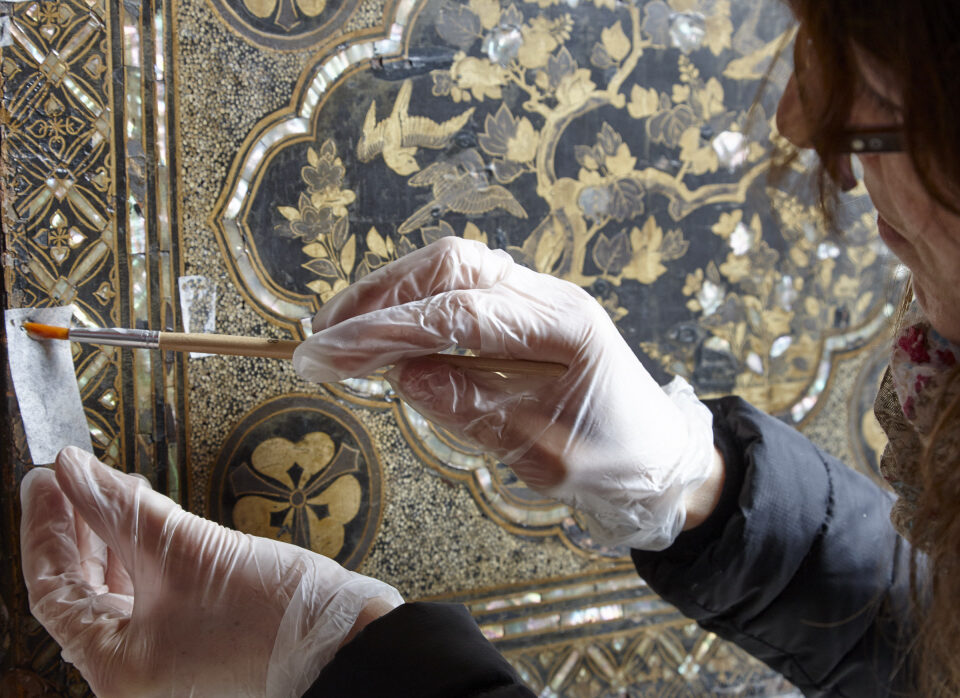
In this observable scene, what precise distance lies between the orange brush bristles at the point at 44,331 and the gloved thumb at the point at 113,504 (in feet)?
0.43

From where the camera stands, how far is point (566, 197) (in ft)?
3.57

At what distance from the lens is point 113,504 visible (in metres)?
0.84

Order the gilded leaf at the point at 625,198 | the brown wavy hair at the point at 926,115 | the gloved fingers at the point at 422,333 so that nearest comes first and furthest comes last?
the brown wavy hair at the point at 926,115 < the gloved fingers at the point at 422,333 < the gilded leaf at the point at 625,198

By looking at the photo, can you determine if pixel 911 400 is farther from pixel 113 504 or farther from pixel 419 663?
pixel 113 504

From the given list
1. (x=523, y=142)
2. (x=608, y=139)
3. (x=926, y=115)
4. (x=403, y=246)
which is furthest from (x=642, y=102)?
Answer: (x=926, y=115)

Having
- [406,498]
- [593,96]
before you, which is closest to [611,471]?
[406,498]

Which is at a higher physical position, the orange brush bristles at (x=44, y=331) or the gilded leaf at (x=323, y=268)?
the gilded leaf at (x=323, y=268)

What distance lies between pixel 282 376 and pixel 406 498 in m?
0.24

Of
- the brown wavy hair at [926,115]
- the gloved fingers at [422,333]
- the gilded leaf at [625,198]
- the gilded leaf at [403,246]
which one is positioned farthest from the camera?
the gilded leaf at [625,198]

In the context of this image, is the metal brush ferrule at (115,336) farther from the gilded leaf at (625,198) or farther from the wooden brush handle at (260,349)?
the gilded leaf at (625,198)

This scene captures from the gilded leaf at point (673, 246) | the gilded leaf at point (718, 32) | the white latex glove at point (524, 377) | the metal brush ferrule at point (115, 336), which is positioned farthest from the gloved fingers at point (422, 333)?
the gilded leaf at point (718, 32)

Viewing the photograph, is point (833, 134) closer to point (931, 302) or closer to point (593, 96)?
point (931, 302)

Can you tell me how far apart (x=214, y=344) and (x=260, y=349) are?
0.16 ft

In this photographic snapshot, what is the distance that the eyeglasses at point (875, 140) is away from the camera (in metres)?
0.55
